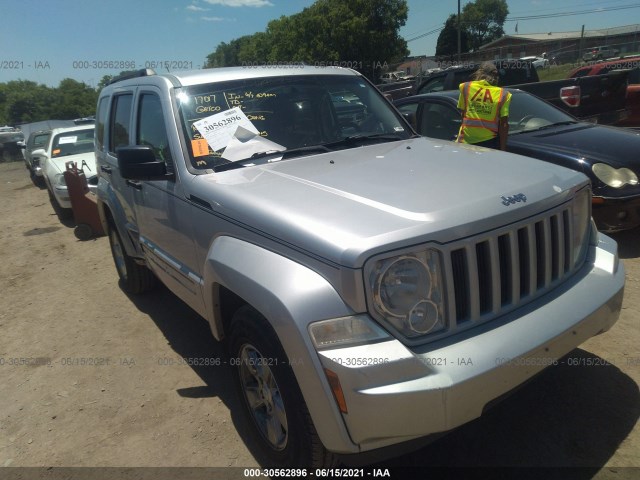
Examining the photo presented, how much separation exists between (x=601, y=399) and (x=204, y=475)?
2.27 meters

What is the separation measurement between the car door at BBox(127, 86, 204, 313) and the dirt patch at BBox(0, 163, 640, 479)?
69 cm

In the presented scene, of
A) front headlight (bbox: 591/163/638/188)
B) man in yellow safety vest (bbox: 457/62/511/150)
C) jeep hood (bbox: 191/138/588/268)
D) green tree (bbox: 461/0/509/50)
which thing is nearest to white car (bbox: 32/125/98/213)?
man in yellow safety vest (bbox: 457/62/511/150)

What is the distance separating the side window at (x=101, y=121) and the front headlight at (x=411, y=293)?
3900mm

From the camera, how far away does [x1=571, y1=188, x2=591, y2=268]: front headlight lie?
256 centimetres

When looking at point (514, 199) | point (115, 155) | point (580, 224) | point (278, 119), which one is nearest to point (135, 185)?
point (115, 155)

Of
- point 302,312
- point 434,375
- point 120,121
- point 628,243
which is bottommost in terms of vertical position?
point 628,243

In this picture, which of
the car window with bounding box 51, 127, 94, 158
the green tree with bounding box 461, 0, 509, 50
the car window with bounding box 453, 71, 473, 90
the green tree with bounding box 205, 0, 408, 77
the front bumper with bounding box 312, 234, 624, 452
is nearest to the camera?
the front bumper with bounding box 312, 234, 624, 452

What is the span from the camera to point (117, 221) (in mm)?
4641

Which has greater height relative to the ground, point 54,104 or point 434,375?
point 54,104

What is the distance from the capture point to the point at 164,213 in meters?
3.30

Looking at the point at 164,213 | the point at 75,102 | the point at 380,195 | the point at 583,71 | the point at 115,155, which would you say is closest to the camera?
the point at 380,195

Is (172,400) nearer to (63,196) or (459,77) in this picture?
(63,196)

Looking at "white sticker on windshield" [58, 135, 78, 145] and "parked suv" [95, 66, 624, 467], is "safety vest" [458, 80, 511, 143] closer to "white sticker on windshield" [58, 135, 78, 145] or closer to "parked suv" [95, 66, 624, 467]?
"parked suv" [95, 66, 624, 467]

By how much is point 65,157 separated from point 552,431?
33.1 ft
